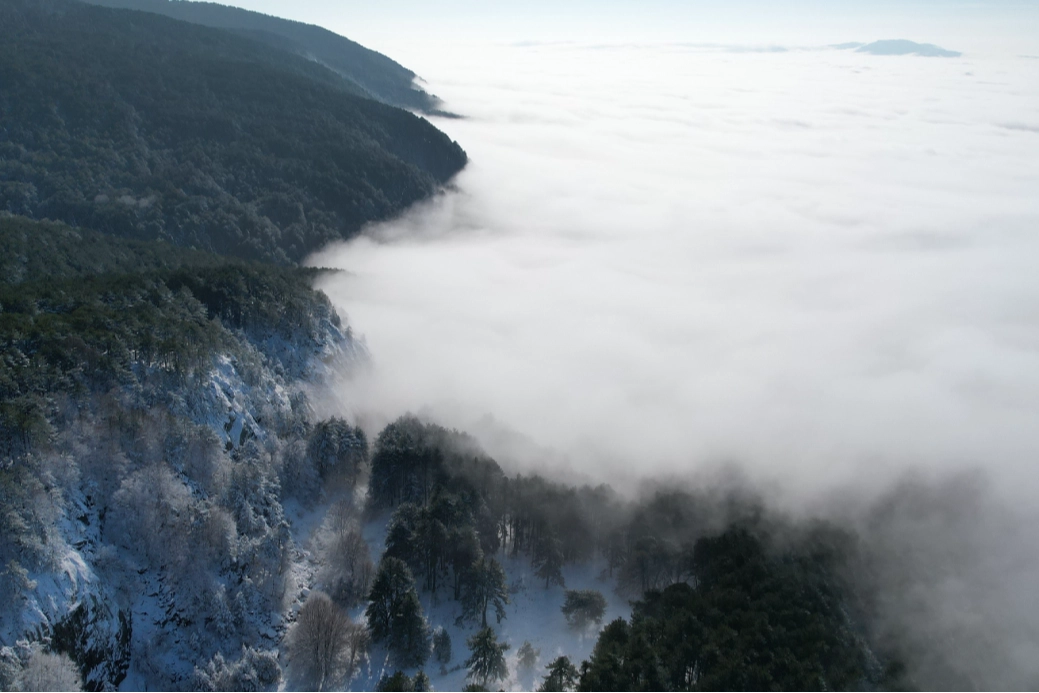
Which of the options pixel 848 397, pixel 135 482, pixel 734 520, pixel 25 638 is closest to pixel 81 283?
pixel 135 482

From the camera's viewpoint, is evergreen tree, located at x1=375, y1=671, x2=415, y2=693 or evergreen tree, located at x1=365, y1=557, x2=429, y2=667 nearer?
evergreen tree, located at x1=375, y1=671, x2=415, y2=693

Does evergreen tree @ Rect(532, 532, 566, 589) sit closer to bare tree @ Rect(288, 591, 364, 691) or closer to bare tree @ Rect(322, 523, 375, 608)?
bare tree @ Rect(322, 523, 375, 608)

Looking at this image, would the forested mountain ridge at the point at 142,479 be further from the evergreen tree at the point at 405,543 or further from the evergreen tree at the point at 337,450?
the evergreen tree at the point at 405,543

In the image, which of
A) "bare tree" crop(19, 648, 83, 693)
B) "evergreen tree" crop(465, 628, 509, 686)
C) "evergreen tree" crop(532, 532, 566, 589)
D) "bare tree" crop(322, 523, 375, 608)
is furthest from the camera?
"evergreen tree" crop(532, 532, 566, 589)

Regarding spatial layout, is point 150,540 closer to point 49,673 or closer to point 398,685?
point 49,673

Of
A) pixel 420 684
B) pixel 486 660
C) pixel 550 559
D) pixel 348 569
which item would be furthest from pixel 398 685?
pixel 550 559

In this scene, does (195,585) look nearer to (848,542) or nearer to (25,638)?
(25,638)

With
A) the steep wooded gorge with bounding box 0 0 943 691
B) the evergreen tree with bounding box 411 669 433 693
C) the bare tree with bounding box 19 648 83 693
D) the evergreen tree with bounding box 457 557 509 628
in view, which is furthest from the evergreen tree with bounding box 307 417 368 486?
the bare tree with bounding box 19 648 83 693
